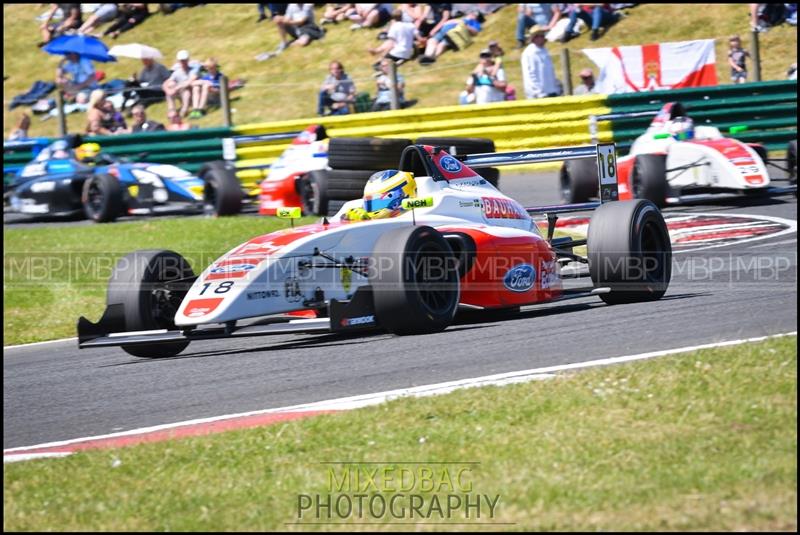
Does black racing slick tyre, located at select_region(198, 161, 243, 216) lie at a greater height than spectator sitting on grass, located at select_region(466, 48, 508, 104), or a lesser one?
lesser

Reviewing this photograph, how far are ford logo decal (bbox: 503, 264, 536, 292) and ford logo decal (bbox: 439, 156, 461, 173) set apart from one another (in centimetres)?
101

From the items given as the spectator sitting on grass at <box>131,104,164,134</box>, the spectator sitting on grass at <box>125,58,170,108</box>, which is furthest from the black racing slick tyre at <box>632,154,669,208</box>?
the spectator sitting on grass at <box>125,58,170,108</box>

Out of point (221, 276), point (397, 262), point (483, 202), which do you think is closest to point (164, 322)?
point (221, 276)

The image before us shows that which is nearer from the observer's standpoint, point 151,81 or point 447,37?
point 151,81

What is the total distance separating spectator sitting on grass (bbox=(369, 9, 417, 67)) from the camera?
21.1 m

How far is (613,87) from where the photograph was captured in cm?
1830

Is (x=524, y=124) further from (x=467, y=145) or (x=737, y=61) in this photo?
(x=467, y=145)

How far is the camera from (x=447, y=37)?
21531 millimetres

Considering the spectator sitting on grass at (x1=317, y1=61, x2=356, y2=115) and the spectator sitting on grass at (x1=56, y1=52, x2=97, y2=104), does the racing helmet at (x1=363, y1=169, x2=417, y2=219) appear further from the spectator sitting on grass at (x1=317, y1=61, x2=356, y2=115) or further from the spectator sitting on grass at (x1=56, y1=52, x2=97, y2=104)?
the spectator sitting on grass at (x1=56, y1=52, x2=97, y2=104)

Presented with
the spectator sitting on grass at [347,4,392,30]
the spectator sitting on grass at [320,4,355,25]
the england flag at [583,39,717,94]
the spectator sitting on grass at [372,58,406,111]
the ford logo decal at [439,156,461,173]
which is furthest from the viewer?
the spectator sitting on grass at [320,4,355,25]

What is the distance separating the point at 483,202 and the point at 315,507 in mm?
4908

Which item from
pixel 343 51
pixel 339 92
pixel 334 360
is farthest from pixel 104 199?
pixel 334 360

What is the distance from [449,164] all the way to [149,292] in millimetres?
2508

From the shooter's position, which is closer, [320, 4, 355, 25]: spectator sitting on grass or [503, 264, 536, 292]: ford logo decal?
[503, 264, 536, 292]: ford logo decal
